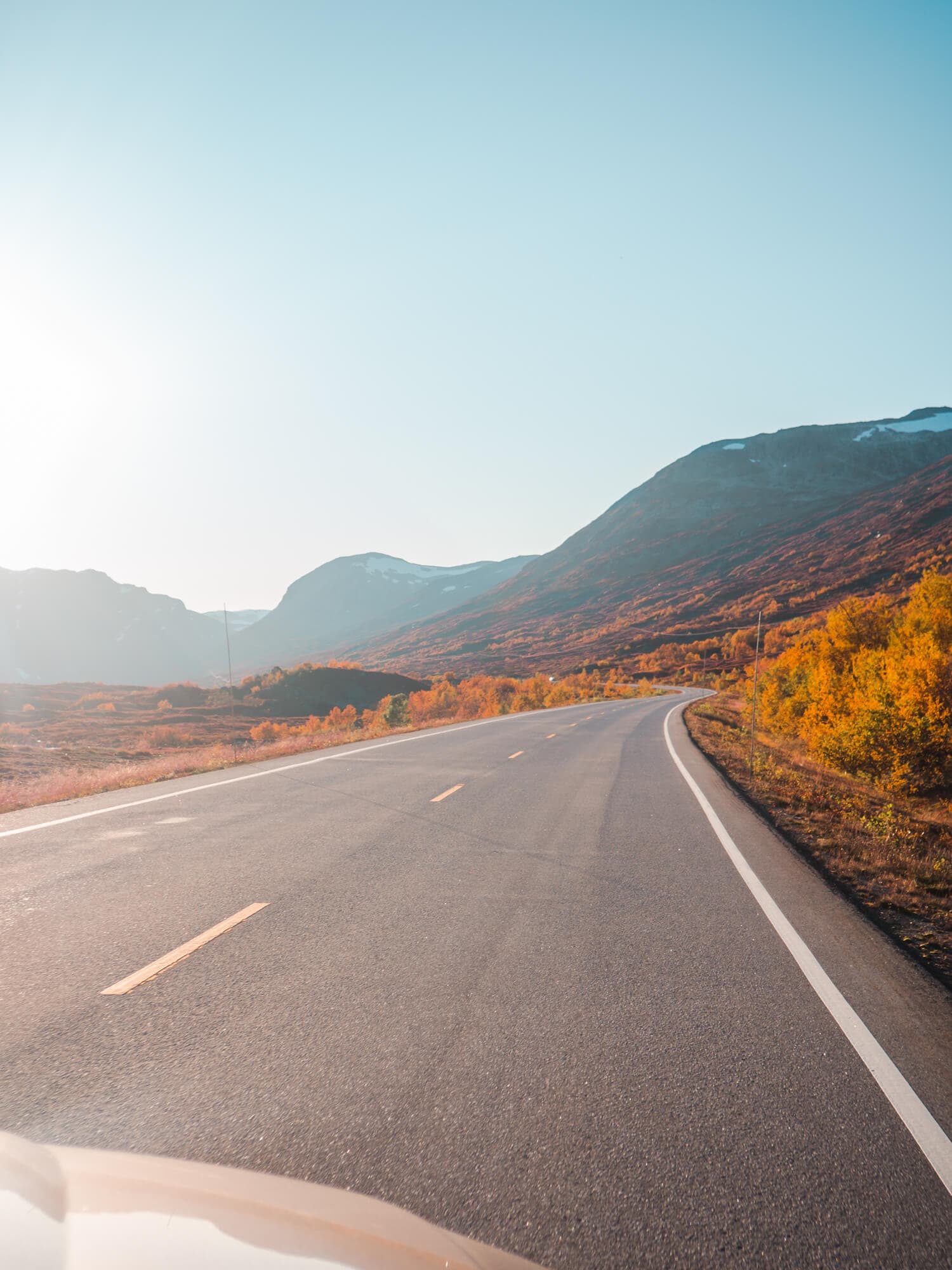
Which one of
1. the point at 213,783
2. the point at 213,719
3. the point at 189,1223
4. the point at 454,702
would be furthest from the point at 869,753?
the point at 213,719

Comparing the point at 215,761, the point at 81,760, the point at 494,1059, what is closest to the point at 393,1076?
the point at 494,1059

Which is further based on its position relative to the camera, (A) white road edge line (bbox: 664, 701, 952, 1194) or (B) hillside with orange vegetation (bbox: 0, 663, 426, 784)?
(B) hillside with orange vegetation (bbox: 0, 663, 426, 784)

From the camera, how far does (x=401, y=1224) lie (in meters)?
1.93

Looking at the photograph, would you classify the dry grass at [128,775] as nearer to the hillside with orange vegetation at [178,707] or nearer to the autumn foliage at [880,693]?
the autumn foliage at [880,693]

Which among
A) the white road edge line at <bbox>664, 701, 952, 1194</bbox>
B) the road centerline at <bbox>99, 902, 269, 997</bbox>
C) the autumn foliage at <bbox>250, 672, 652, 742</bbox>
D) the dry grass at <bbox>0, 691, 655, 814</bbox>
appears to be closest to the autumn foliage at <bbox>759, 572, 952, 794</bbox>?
the dry grass at <bbox>0, 691, 655, 814</bbox>

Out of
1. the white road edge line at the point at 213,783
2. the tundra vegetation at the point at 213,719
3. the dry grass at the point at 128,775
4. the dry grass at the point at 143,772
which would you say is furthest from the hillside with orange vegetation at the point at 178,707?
the white road edge line at the point at 213,783

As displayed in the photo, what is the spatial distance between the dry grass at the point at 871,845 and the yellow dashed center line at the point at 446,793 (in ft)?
15.2

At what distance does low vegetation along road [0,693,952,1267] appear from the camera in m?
2.29

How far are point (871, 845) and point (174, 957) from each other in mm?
7626

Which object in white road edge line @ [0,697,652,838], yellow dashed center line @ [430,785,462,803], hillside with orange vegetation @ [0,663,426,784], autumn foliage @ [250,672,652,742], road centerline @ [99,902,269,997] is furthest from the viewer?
autumn foliage @ [250,672,652,742]

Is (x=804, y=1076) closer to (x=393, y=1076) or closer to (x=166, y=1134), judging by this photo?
(x=393, y=1076)

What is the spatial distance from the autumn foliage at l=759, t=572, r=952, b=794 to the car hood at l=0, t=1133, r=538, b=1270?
22.5 m

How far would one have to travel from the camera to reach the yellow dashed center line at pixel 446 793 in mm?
9789

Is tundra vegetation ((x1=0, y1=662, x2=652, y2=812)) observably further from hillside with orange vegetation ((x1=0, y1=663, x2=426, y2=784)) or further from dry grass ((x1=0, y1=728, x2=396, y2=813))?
hillside with orange vegetation ((x1=0, y1=663, x2=426, y2=784))
